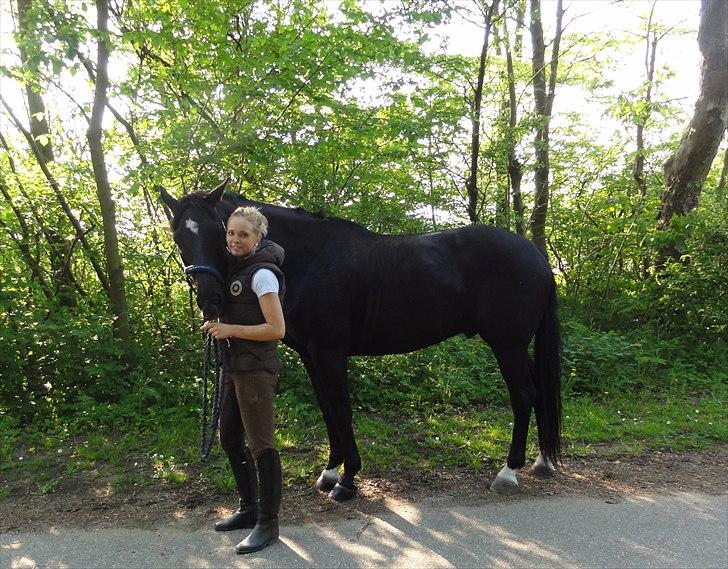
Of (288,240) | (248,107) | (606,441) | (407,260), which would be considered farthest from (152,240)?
(606,441)

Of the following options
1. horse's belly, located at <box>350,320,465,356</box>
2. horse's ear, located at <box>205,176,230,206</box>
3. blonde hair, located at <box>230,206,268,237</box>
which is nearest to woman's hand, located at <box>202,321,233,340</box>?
blonde hair, located at <box>230,206,268,237</box>

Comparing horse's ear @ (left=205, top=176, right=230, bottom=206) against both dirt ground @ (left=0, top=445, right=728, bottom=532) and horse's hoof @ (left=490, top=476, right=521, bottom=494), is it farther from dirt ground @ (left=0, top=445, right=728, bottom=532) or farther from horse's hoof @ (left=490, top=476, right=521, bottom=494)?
horse's hoof @ (left=490, top=476, right=521, bottom=494)

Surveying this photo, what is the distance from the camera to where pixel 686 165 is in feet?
29.4

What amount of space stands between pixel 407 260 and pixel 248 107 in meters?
2.70

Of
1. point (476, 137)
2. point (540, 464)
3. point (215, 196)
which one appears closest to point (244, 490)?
point (215, 196)

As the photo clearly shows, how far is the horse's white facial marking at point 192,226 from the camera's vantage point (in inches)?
118

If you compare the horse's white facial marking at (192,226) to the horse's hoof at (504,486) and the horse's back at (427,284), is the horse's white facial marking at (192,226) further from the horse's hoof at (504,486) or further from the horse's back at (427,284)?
the horse's hoof at (504,486)

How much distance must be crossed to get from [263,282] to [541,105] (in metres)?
8.69

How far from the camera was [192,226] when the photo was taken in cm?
300

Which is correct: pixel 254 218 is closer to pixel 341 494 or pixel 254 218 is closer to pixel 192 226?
pixel 192 226

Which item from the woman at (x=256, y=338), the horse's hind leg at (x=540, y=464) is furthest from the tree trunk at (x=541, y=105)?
the woman at (x=256, y=338)

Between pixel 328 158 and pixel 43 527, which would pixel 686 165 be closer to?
pixel 328 158

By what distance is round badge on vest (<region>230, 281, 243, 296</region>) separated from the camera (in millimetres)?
2828

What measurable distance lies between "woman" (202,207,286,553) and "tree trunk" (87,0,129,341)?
363cm
